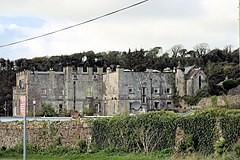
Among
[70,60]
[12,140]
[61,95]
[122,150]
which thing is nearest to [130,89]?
[61,95]

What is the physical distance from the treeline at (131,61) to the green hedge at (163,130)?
58073 mm

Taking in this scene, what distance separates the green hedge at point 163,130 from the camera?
22.2 metres

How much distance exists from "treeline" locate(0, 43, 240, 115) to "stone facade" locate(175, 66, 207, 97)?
1593 mm

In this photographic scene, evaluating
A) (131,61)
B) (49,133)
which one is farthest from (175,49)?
(49,133)

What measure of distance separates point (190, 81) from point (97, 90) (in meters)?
15.7

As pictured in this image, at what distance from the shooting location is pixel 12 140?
32.9 metres

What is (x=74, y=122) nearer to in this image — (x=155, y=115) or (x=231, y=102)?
(x=155, y=115)

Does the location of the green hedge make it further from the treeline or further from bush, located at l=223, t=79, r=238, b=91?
the treeline

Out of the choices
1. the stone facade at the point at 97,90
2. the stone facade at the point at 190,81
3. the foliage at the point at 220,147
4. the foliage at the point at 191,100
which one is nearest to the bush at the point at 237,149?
the foliage at the point at 220,147

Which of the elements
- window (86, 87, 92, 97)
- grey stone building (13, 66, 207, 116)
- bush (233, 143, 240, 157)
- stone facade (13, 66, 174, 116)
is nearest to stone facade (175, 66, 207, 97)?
A: grey stone building (13, 66, 207, 116)

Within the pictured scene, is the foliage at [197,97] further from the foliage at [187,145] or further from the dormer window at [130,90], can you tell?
the foliage at [187,145]

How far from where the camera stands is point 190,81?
86.0 metres

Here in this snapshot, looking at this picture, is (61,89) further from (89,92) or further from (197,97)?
(197,97)

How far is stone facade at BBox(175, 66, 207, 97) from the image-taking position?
8575 cm
